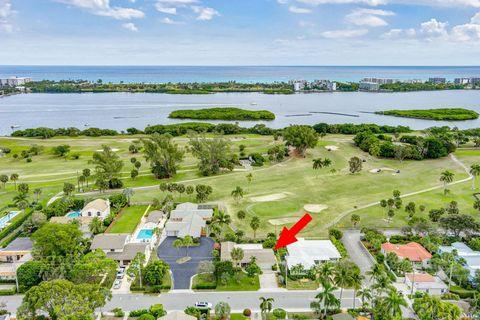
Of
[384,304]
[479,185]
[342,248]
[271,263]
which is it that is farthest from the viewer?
[479,185]

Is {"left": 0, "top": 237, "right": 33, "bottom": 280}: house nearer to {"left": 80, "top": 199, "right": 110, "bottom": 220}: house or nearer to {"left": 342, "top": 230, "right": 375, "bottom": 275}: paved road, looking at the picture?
{"left": 80, "top": 199, "right": 110, "bottom": 220}: house

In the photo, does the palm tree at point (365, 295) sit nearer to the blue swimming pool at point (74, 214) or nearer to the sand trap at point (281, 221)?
the sand trap at point (281, 221)

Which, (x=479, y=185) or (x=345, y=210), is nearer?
(x=345, y=210)

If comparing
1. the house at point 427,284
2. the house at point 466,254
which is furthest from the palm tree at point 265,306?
the house at point 466,254

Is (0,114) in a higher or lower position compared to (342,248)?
higher

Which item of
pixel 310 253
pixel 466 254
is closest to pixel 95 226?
pixel 310 253

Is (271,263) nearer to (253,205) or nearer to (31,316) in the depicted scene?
(253,205)

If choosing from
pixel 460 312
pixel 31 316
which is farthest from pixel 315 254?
pixel 31 316

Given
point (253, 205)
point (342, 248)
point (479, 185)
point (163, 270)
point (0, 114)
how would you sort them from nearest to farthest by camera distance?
point (163, 270), point (342, 248), point (253, 205), point (479, 185), point (0, 114)
